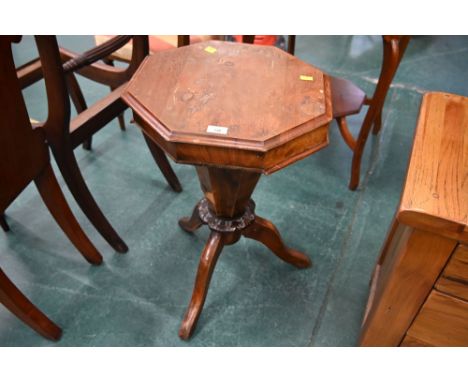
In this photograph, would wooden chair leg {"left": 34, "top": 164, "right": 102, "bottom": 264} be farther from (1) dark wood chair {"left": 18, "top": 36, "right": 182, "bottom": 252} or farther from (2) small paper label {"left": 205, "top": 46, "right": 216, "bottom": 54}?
(2) small paper label {"left": 205, "top": 46, "right": 216, "bottom": 54}

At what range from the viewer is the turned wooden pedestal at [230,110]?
0.79 meters

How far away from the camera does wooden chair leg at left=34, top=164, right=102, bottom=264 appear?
1185 millimetres

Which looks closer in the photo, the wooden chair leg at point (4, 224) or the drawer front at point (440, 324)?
the drawer front at point (440, 324)

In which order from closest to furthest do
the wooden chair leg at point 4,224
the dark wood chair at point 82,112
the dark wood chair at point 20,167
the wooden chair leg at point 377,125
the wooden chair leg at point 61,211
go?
1. the dark wood chair at point 20,167
2. the dark wood chair at point 82,112
3. the wooden chair leg at point 61,211
4. the wooden chair leg at point 4,224
5. the wooden chair leg at point 377,125

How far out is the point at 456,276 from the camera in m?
0.73

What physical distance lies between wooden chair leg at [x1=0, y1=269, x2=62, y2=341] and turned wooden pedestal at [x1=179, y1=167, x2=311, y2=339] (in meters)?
0.41

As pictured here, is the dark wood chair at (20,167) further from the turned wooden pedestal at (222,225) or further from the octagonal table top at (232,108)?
the turned wooden pedestal at (222,225)

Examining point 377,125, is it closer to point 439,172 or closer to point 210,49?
point 210,49

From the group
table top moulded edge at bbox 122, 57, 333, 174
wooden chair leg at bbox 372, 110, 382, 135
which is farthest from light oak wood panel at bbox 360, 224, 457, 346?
wooden chair leg at bbox 372, 110, 382, 135

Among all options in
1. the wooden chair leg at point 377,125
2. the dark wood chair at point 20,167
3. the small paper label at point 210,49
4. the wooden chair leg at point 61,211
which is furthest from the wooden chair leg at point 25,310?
the wooden chair leg at point 377,125

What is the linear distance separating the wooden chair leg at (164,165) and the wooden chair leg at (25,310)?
28.2 inches

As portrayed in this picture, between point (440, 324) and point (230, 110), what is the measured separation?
0.65 metres

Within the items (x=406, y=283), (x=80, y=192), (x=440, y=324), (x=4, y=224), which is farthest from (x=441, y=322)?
(x=4, y=224)

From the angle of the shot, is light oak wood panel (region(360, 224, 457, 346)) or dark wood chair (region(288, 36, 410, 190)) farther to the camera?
dark wood chair (region(288, 36, 410, 190))
